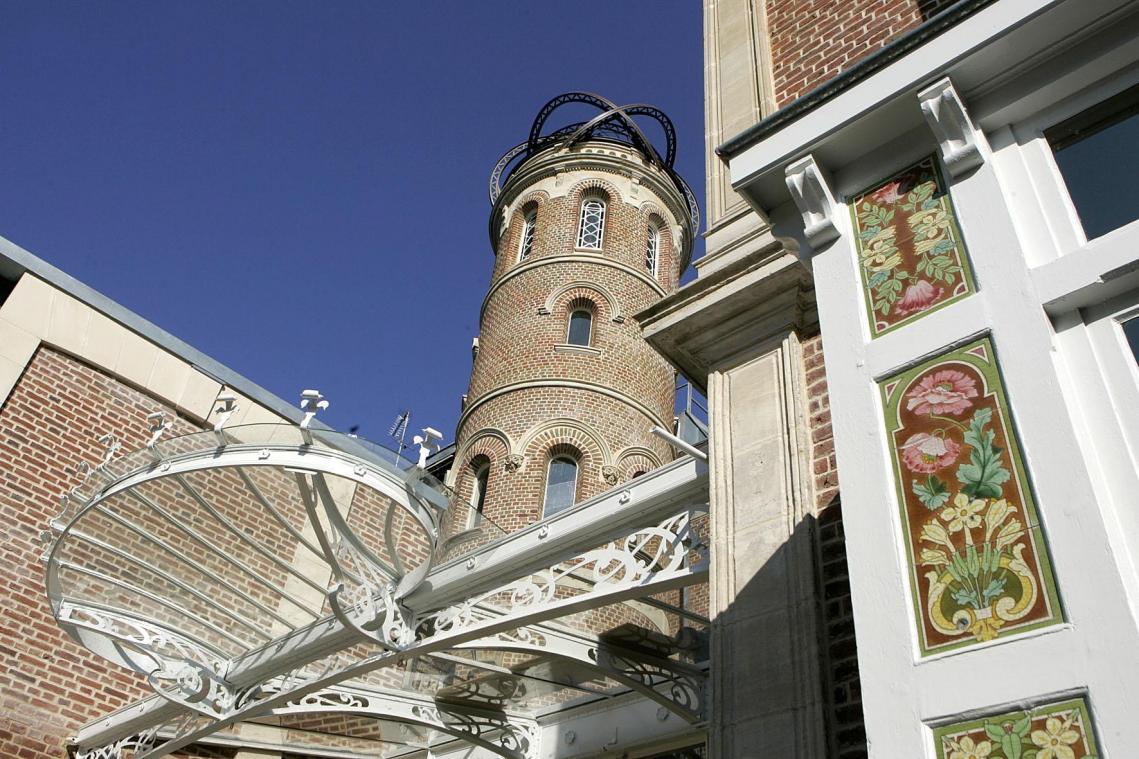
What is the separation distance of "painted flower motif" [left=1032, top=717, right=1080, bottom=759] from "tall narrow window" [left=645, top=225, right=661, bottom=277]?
1736 centimetres

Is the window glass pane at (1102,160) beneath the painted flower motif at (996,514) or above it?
above

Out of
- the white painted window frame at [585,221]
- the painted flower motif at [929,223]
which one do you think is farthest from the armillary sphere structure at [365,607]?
the white painted window frame at [585,221]

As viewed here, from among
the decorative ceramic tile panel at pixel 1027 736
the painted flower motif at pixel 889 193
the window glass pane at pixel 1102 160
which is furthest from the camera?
the painted flower motif at pixel 889 193


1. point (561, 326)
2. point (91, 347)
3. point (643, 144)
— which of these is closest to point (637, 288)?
point (561, 326)

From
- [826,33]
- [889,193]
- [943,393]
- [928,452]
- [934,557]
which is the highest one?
[826,33]

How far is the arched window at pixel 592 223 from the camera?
19516mm

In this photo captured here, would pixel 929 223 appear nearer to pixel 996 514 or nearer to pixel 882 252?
pixel 882 252

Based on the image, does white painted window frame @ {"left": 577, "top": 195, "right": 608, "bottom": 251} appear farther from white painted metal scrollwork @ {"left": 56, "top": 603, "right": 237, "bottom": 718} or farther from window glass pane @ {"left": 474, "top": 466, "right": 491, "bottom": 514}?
white painted metal scrollwork @ {"left": 56, "top": 603, "right": 237, "bottom": 718}

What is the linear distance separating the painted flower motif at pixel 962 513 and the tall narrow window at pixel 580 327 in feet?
47.4

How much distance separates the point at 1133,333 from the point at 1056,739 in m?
1.45

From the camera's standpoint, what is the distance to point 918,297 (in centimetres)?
374

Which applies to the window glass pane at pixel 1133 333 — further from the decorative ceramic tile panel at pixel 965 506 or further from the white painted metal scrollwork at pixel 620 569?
the white painted metal scrollwork at pixel 620 569

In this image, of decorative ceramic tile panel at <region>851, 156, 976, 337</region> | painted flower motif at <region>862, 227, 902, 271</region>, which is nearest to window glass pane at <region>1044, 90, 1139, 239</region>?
decorative ceramic tile panel at <region>851, 156, 976, 337</region>

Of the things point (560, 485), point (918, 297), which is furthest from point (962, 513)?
point (560, 485)
